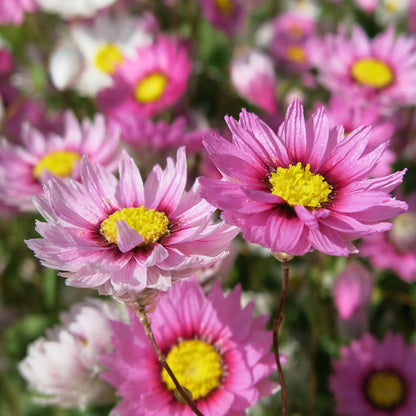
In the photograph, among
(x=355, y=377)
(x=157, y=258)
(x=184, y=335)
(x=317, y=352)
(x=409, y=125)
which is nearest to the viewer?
(x=157, y=258)

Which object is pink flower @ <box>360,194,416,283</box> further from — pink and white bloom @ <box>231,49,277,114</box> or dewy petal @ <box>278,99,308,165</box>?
dewy petal @ <box>278,99,308,165</box>

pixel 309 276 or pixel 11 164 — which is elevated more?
pixel 11 164

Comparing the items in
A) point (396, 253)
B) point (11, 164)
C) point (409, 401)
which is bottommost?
point (409, 401)

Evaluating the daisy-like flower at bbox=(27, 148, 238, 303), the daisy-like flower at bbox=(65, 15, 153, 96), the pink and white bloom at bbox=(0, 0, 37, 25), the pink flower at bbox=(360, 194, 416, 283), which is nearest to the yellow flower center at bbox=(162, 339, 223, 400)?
the daisy-like flower at bbox=(27, 148, 238, 303)

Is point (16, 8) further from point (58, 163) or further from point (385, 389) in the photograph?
point (385, 389)

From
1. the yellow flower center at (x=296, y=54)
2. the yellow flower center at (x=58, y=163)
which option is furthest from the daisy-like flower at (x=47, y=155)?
the yellow flower center at (x=296, y=54)

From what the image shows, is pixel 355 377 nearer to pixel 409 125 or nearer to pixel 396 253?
pixel 396 253

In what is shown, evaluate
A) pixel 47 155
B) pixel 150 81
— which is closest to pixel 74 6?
pixel 150 81

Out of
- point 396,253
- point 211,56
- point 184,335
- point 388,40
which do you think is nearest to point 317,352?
point 396,253
